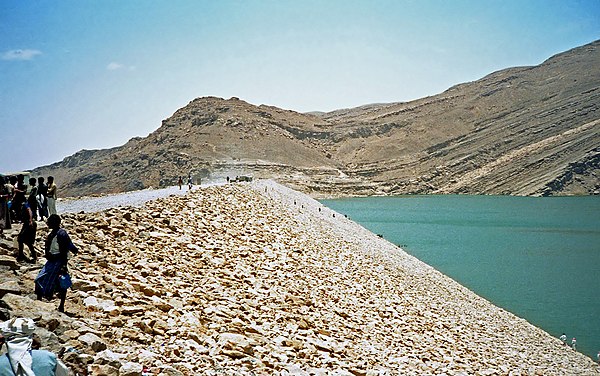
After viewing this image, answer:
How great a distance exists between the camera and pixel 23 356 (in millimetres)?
4301

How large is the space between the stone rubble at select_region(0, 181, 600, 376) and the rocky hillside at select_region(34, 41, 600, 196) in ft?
185

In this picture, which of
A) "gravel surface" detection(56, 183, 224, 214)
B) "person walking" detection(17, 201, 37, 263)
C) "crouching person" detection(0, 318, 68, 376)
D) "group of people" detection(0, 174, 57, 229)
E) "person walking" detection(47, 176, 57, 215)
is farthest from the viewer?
"gravel surface" detection(56, 183, 224, 214)

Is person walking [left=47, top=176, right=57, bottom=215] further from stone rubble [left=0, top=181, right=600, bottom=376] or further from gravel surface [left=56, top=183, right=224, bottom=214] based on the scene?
gravel surface [left=56, top=183, right=224, bottom=214]

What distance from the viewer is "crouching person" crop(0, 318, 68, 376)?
4238 mm

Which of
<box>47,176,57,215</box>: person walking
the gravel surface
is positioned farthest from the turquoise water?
<box>47,176,57,215</box>: person walking

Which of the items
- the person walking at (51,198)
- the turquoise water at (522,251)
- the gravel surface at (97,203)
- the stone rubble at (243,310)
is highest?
the person walking at (51,198)

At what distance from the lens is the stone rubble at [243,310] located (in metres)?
5.91

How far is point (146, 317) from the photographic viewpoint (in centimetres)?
664

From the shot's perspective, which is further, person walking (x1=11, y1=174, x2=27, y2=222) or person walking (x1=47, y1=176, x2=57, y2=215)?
person walking (x1=47, y1=176, x2=57, y2=215)

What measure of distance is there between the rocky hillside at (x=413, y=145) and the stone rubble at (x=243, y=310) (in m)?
Result: 56.3

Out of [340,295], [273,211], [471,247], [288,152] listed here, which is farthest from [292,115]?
[340,295]

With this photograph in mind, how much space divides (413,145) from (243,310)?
315 ft

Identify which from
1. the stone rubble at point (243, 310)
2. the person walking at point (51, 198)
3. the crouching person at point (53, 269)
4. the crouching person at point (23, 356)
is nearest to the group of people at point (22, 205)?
the person walking at point (51, 198)

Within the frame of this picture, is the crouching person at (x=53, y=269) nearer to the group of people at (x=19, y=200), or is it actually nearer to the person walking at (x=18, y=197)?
the group of people at (x=19, y=200)
